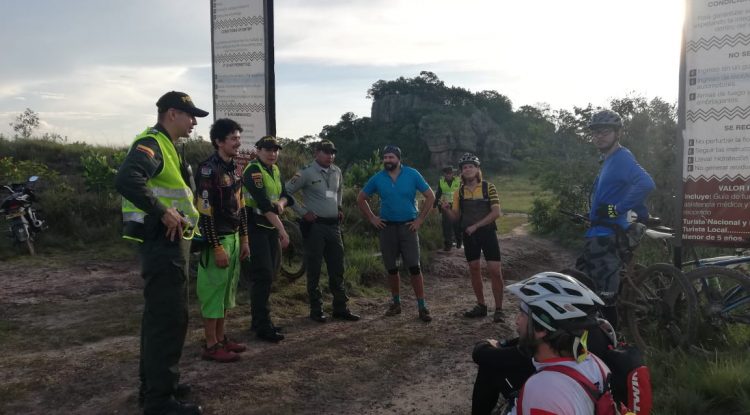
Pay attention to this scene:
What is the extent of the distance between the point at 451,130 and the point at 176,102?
6891 cm

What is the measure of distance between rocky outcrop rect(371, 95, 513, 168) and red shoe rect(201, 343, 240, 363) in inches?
2525

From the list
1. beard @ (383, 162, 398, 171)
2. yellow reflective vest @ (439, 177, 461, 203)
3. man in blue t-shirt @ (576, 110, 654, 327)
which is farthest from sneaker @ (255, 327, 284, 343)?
yellow reflective vest @ (439, 177, 461, 203)

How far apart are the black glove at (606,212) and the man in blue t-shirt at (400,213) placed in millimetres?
2190

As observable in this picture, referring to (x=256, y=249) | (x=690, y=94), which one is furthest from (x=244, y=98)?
(x=690, y=94)

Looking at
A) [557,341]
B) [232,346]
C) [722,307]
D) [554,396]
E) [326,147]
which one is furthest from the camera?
[326,147]

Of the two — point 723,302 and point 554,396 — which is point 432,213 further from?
point 554,396

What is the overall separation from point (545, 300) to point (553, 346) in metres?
0.18

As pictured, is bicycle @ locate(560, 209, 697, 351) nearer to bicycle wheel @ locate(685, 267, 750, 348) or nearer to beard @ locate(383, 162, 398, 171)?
bicycle wheel @ locate(685, 267, 750, 348)

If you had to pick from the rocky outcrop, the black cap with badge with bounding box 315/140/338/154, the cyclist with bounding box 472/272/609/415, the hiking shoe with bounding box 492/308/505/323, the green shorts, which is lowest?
the hiking shoe with bounding box 492/308/505/323

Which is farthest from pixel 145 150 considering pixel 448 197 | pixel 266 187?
pixel 448 197

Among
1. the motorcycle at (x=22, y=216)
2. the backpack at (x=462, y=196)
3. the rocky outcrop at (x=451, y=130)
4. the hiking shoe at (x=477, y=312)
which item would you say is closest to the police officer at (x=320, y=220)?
the hiking shoe at (x=477, y=312)

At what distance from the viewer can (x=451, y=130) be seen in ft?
233

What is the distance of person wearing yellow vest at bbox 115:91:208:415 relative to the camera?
11.3ft

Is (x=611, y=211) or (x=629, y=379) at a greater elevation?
(x=611, y=211)
